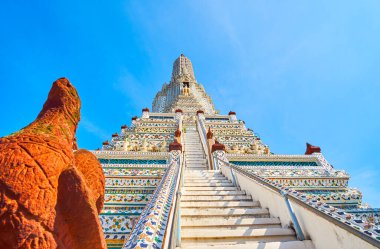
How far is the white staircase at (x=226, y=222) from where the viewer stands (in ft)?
9.45

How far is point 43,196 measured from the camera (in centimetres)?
159

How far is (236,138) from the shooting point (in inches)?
478

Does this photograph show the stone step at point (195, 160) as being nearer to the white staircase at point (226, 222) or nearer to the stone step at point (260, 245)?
the white staircase at point (226, 222)

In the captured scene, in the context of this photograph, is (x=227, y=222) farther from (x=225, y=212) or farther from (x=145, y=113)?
(x=145, y=113)

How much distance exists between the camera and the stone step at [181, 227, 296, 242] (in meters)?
3.03

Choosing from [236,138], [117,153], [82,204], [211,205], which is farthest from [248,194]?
[236,138]

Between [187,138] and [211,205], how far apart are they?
8283 mm

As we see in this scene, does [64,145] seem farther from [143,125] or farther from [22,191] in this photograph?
[143,125]

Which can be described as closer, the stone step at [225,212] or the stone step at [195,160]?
the stone step at [225,212]

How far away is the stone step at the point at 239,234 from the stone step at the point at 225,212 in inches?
24.9

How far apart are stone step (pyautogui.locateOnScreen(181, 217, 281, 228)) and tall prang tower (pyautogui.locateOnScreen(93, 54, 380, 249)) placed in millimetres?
15

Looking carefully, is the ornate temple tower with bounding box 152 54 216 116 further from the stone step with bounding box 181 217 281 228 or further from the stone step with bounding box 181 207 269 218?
the stone step with bounding box 181 217 281 228

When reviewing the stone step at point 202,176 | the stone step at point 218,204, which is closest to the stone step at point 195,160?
the stone step at point 202,176

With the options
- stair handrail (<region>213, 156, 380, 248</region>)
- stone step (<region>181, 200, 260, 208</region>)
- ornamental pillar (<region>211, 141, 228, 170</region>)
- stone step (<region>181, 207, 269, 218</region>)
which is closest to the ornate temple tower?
ornamental pillar (<region>211, 141, 228, 170</region>)
